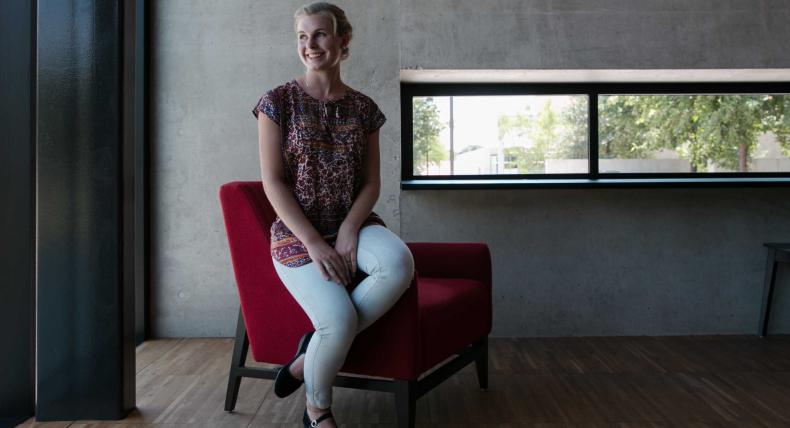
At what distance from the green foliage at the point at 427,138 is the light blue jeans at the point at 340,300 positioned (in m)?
1.87

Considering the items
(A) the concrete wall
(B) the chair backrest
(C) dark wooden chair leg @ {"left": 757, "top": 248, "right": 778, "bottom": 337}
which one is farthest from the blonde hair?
(C) dark wooden chair leg @ {"left": 757, "top": 248, "right": 778, "bottom": 337}

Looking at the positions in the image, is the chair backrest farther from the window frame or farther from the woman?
the window frame

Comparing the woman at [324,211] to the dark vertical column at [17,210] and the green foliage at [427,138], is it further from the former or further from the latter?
the green foliage at [427,138]

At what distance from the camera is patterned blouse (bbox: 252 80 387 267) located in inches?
78.7

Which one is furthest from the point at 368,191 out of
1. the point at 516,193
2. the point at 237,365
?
the point at 516,193

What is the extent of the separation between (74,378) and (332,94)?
1357 mm

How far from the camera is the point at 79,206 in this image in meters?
2.28

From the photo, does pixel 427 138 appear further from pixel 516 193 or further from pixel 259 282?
pixel 259 282

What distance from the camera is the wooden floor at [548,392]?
2.30 m

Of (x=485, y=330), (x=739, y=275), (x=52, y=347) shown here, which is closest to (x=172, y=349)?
(x=52, y=347)

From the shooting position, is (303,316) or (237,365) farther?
(237,365)

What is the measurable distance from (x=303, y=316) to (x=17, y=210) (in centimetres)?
120

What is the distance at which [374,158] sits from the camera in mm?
2158

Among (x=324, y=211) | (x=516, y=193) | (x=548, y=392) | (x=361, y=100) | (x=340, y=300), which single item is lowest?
(x=548, y=392)
